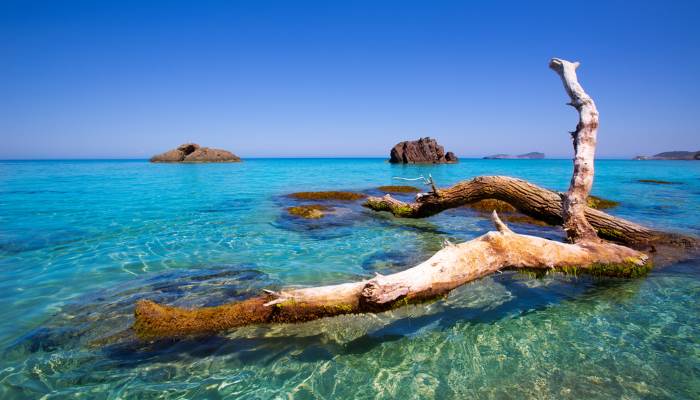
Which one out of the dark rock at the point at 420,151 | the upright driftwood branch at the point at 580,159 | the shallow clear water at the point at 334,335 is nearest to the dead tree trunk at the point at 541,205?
the upright driftwood branch at the point at 580,159

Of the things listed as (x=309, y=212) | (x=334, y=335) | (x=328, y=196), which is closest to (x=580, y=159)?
(x=334, y=335)

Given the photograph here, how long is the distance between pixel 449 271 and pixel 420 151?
85.8 metres

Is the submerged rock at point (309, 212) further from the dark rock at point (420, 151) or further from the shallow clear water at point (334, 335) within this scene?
the dark rock at point (420, 151)

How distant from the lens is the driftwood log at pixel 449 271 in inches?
187

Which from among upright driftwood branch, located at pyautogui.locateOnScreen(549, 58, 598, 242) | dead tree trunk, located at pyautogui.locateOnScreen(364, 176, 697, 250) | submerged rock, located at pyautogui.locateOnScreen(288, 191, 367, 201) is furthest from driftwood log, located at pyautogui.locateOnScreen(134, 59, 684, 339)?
submerged rock, located at pyautogui.locateOnScreen(288, 191, 367, 201)

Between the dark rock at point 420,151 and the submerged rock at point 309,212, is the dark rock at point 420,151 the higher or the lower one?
the higher one

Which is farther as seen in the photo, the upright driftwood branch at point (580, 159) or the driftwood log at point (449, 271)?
the upright driftwood branch at point (580, 159)

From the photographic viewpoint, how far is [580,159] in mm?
8250

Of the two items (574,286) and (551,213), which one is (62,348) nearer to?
(574,286)

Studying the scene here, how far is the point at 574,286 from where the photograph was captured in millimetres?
7344

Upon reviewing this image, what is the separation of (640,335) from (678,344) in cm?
42

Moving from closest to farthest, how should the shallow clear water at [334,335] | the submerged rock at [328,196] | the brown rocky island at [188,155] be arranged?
the shallow clear water at [334,335]
the submerged rock at [328,196]
the brown rocky island at [188,155]

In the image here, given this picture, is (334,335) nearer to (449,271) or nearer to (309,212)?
(449,271)

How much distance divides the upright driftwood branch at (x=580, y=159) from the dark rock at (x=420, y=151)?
8044 centimetres
